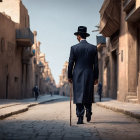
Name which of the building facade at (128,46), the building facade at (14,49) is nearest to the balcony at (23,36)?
the building facade at (14,49)

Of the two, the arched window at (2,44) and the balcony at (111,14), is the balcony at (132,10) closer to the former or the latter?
the balcony at (111,14)

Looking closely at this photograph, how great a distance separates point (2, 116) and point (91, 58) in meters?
3.45

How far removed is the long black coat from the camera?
6.10 m

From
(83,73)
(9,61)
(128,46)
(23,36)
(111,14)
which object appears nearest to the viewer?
(83,73)

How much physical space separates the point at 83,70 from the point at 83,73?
0.07 meters

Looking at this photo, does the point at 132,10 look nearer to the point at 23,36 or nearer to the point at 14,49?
the point at 23,36

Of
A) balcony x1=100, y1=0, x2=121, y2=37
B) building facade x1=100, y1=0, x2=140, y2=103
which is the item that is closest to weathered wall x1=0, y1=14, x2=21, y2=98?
balcony x1=100, y1=0, x2=121, y2=37

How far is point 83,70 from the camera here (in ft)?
20.3

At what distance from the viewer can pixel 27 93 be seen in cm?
3866

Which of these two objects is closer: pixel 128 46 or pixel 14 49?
pixel 128 46

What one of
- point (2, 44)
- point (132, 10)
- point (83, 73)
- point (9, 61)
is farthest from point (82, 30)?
point (9, 61)

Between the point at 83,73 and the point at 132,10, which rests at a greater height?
the point at 132,10

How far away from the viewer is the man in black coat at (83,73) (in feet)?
20.0

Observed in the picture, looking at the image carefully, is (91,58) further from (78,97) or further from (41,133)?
(41,133)
